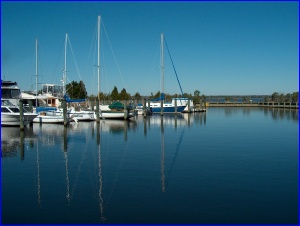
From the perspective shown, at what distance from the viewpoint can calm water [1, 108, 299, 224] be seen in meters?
9.80

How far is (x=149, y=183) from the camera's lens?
1295 cm

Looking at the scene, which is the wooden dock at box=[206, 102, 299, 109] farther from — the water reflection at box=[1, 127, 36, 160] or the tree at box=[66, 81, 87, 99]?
the water reflection at box=[1, 127, 36, 160]

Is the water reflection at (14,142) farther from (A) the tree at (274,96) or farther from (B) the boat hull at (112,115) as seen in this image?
(A) the tree at (274,96)

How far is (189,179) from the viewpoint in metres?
13.5

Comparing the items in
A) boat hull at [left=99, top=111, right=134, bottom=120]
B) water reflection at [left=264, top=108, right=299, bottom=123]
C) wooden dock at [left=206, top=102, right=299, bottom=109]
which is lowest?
water reflection at [left=264, top=108, right=299, bottom=123]

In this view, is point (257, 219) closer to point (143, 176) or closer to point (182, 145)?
point (143, 176)

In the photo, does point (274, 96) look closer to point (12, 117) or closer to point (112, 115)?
point (112, 115)

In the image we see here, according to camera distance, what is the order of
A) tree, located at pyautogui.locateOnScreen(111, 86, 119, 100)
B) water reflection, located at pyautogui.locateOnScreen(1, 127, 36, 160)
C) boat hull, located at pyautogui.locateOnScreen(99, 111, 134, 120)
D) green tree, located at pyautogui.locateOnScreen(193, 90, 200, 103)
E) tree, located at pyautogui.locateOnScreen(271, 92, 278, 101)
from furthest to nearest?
tree, located at pyautogui.locateOnScreen(271, 92, 278, 101)
green tree, located at pyautogui.locateOnScreen(193, 90, 200, 103)
tree, located at pyautogui.locateOnScreen(111, 86, 119, 100)
boat hull, located at pyautogui.locateOnScreen(99, 111, 134, 120)
water reflection, located at pyautogui.locateOnScreen(1, 127, 36, 160)

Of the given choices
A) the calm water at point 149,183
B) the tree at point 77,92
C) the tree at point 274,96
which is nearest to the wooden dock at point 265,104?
the tree at point 274,96

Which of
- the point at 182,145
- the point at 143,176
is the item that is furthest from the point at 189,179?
the point at 182,145

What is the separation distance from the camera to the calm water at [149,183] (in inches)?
386

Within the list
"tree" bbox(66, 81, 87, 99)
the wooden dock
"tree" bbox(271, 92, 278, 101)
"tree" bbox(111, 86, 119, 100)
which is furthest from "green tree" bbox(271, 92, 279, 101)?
"tree" bbox(66, 81, 87, 99)

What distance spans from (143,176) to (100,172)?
1952 millimetres

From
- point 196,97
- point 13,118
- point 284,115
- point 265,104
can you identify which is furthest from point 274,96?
point 13,118
